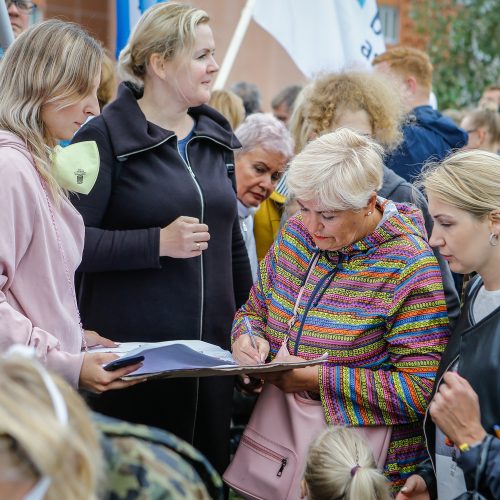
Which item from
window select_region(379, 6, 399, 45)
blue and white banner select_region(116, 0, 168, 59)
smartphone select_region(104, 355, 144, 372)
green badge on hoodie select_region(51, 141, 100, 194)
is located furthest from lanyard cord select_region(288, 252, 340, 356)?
window select_region(379, 6, 399, 45)

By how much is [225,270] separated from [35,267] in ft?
3.41

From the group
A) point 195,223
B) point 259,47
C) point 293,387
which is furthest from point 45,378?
point 259,47

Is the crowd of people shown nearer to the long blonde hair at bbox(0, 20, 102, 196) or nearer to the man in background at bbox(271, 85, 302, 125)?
the long blonde hair at bbox(0, 20, 102, 196)

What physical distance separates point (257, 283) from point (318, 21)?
3458 millimetres

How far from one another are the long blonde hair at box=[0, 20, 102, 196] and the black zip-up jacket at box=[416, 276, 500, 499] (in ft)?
4.13

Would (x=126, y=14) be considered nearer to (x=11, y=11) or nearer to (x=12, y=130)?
(x=11, y=11)

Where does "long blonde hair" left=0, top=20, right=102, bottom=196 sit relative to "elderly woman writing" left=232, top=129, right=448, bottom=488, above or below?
above

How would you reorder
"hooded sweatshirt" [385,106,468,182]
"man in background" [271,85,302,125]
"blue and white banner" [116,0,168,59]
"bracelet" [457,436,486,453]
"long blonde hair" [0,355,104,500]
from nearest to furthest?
"long blonde hair" [0,355,104,500], "bracelet" [457,436,486,453], "hooded sweatshirt" [385,106,468,182], "blue and white banner" [116,0,168,59], "man in background" [271,85,302,125]

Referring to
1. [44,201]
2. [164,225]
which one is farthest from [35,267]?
[164,225]

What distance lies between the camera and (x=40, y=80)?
277 centimetres

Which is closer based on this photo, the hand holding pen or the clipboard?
the clipboard

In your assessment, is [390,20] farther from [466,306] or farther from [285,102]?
[466,306]

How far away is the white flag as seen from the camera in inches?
251

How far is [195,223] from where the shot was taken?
10.8 feet
